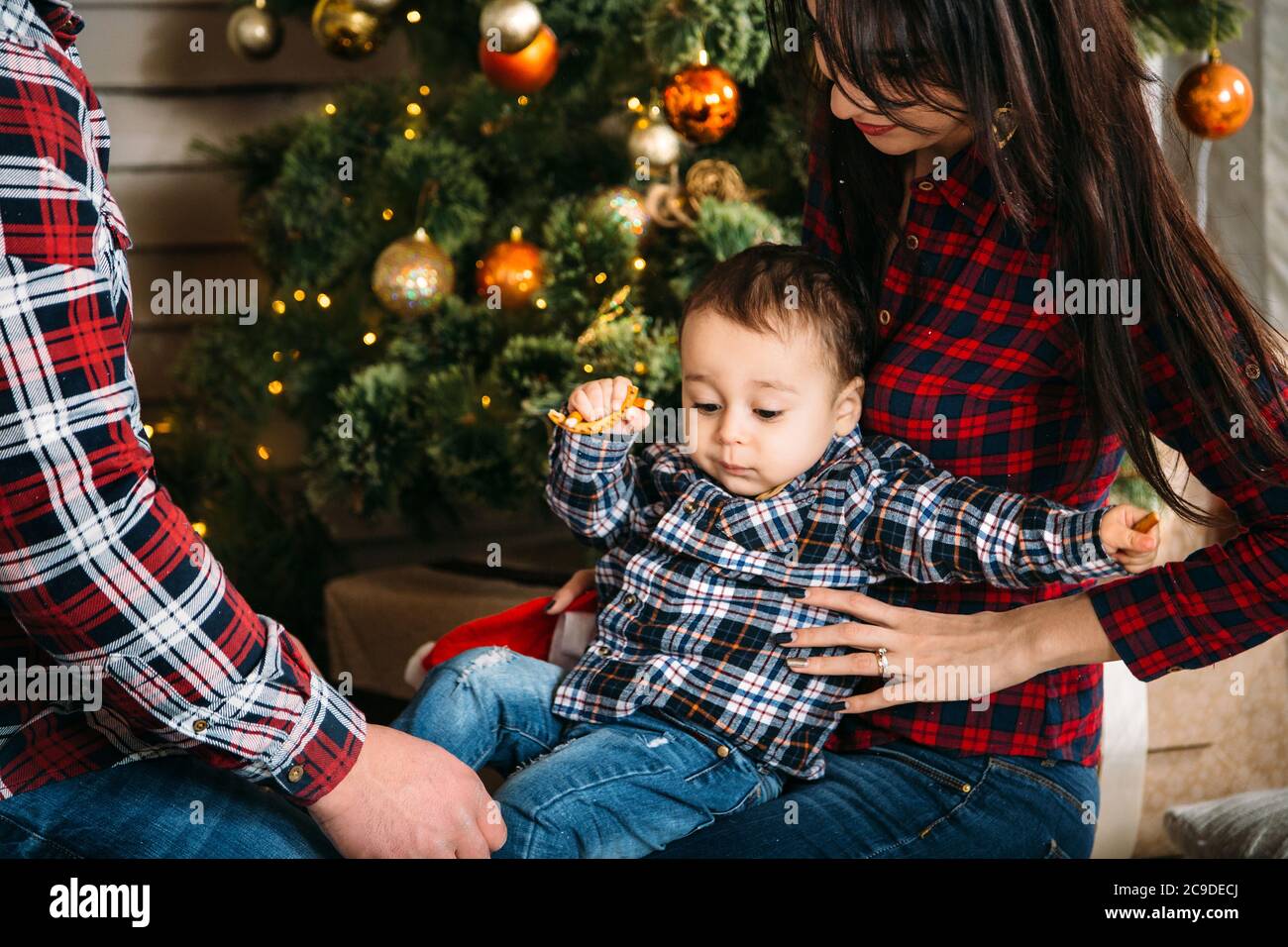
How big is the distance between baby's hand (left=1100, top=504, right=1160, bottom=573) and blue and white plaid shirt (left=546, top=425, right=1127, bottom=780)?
0.19 ft

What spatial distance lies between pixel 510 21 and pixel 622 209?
1.11 feet

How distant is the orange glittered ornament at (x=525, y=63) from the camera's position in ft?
6.21

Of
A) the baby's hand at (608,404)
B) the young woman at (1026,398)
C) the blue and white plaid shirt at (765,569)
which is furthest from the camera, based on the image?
the baby's hand at (608,404)

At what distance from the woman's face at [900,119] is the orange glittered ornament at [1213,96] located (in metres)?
0.71

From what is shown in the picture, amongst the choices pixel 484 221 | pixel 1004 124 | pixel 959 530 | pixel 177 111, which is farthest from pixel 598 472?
pixel 177 111

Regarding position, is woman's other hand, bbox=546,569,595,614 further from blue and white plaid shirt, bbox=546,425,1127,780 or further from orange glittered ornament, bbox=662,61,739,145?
orange glittered ornament, bbox=662,61,739,145

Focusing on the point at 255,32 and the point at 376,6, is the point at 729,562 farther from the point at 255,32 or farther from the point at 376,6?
the point at 255,32

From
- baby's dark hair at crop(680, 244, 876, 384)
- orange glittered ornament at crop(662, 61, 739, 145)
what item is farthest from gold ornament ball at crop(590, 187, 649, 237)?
baby's dark hair at crop(680, 244, 876, 384)

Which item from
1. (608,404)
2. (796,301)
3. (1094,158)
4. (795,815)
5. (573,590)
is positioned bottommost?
(795,815)

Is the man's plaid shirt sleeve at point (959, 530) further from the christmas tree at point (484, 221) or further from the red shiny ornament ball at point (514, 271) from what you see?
the red shiny ornament ball at point (514, 271)

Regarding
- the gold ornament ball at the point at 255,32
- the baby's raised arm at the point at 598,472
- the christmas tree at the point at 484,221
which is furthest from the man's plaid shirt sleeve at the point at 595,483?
the gold ornament ball at the point at 255,32

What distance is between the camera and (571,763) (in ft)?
3.74

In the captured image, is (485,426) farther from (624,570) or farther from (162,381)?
(162,381)

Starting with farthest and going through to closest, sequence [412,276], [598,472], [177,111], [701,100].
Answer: [177,111]
[412,276]
[701,100]
[598,472]
